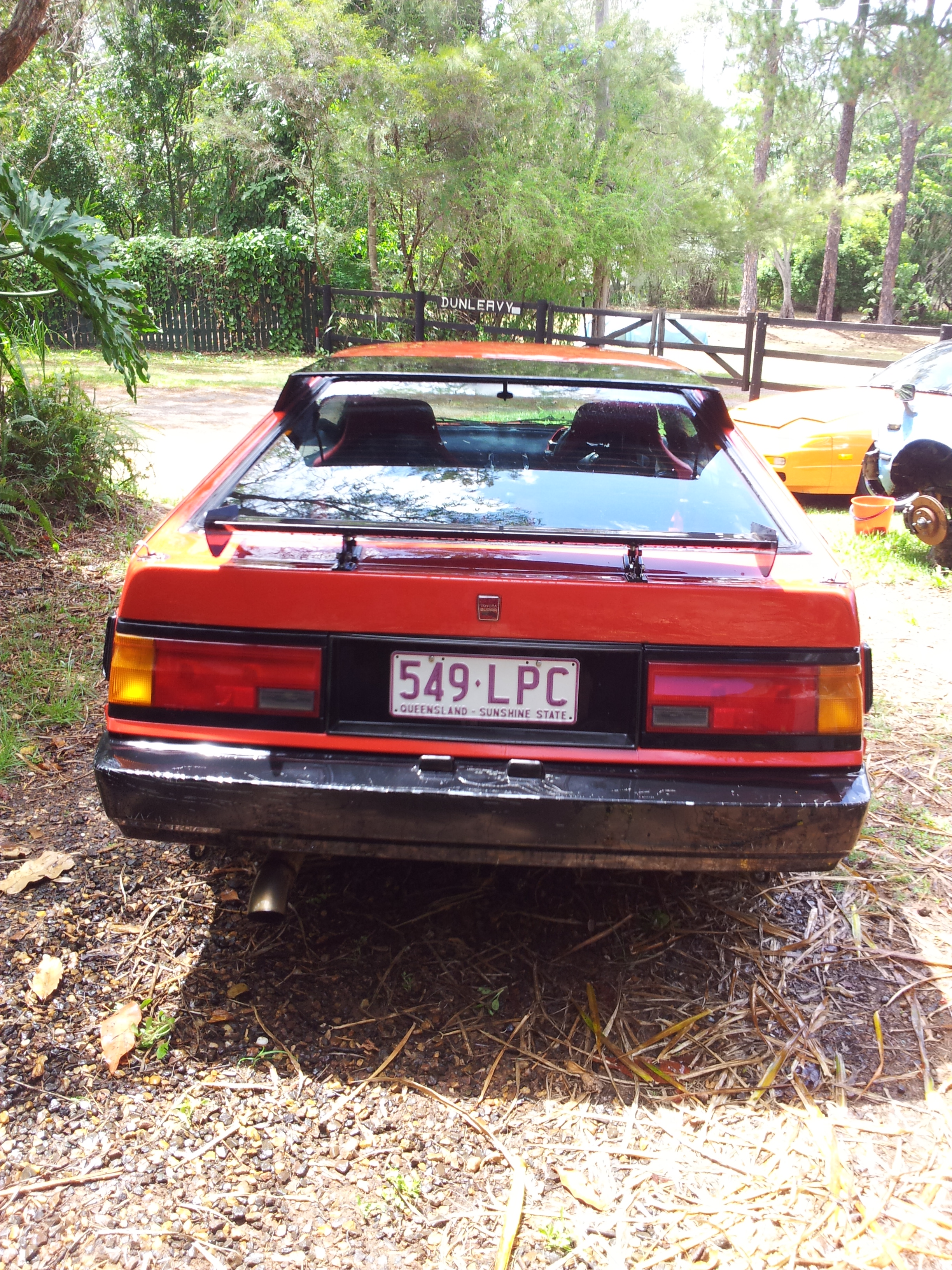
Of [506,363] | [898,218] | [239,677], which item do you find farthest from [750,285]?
[239,677]

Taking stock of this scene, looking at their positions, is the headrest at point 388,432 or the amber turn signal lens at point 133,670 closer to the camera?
the amber turn signal lens at point 133,670

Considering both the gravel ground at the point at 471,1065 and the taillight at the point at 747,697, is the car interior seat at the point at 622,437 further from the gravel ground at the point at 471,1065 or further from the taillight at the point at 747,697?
the gravel ground at the point at 471,1065

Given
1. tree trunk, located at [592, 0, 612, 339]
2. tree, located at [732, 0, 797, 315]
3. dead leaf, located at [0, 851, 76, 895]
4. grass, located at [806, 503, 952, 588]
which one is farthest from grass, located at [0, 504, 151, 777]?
tree, located at [732, 0, 797, 315]

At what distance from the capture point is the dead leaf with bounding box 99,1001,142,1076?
2.12 m

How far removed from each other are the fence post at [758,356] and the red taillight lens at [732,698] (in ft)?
36.4

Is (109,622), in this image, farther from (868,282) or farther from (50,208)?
(868,282)

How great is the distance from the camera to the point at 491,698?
206 centimetres

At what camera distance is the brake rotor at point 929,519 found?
593 cm

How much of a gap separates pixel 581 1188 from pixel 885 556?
17.1 feet

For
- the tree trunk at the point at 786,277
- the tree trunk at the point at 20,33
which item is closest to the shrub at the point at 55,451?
the tree trunk at the point at 20,33

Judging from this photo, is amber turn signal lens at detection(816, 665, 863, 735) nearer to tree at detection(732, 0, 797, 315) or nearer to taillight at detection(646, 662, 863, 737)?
taillight at detection(646, 662, 863, 737)

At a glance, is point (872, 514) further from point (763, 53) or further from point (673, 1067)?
point (763, 53)

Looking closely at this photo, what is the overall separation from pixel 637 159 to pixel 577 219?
240 centimetres

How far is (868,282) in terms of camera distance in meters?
38.2
